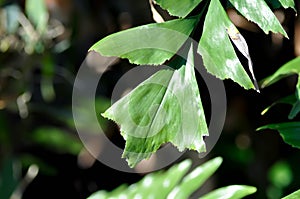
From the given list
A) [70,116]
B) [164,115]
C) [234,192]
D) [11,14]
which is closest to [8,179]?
[70,116]

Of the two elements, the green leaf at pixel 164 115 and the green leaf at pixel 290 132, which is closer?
the green leaf at pixel 164 115

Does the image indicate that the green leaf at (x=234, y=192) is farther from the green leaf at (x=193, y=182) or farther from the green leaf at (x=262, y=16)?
the green leaf at (x=262, y=16)

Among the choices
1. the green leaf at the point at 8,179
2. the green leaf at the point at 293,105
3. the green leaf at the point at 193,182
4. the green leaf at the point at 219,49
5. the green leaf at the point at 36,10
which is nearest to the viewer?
the green leaf at the point at 219,49

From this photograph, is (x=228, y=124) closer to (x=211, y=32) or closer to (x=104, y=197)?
(x=104, y=197)

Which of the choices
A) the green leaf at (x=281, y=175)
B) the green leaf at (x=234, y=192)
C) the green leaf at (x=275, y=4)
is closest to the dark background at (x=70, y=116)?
the green leaf at (x=281, y=175)

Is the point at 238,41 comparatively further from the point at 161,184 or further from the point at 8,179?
the point at 8,179

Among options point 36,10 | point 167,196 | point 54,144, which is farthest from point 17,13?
point 167,196

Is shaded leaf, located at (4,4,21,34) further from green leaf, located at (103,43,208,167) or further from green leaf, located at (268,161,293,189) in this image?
green leaf, located at (103,43,208,167)
